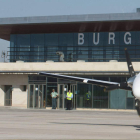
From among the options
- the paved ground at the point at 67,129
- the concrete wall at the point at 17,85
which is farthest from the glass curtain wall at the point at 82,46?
the paved ground at the point at 67,129

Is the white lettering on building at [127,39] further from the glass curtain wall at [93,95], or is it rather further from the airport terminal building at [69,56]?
the glass curtain wall at [93,95]

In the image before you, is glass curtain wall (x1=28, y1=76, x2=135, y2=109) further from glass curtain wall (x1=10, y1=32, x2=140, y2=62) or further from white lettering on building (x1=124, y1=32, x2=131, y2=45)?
white lettering on building (x1=124, y1=32, x2=131, y2=45)

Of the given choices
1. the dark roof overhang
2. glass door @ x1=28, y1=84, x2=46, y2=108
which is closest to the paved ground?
glass door @ x1=28, y1=84, x2=46, y2=108

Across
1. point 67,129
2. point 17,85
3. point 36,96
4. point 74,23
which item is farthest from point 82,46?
point 67,129

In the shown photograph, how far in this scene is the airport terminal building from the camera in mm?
37594

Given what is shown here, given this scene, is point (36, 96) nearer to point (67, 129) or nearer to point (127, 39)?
point (127, 39)

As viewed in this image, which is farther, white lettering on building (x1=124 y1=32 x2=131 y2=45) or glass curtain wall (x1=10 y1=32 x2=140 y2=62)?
glass curtain wall (x1=10 y1=32 x2=140 y2=62)

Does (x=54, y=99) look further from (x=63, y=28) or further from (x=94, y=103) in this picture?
(x=63, y=28)

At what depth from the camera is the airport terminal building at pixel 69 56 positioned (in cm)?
3759

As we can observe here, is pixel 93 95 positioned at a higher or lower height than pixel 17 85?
lower

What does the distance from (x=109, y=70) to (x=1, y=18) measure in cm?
1361

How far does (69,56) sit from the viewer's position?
42656mm

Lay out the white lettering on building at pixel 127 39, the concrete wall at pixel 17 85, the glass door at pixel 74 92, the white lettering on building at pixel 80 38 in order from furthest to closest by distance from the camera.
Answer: the white lettering on building at pixel 80 38 < the white lettering on building at pixel 127 39 < the concrete wall at pixel 17 85 < the glass door at pixel 74 92

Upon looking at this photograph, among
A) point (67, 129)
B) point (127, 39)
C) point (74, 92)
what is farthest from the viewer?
point (127, 39)
